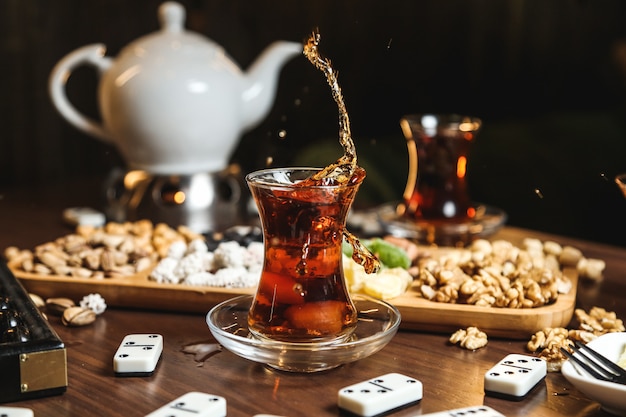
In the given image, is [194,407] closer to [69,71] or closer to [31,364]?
[31,364]

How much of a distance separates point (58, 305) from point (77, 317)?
0.20 ft

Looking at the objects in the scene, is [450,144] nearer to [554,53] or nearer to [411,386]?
[411,386]

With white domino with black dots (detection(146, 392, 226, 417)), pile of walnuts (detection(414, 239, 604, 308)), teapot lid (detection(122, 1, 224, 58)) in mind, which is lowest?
white domino with black dots (detection(146, 392, 226, 417))

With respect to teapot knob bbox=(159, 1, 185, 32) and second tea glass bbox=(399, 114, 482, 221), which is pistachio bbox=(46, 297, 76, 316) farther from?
teapot knob bbox=(159, 1, 185, 32)

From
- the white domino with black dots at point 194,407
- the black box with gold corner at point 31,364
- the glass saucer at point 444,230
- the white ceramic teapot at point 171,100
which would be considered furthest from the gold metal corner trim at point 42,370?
the white ceramic teapot at point 171,100

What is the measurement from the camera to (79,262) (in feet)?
3.92

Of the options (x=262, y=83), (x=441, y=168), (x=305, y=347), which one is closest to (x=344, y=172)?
(x=305, y=347)

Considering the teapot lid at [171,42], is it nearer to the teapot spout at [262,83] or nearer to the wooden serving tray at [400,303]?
the teapot spout at [262,83]

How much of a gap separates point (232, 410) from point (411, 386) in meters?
0.17

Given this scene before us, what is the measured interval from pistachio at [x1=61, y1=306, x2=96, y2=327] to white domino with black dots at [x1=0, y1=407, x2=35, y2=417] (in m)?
0.30

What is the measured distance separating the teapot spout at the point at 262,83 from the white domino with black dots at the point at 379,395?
1.01 meters

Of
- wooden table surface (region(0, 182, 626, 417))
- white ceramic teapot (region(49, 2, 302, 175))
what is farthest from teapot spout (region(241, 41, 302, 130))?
wooden table surface (region(0, 182, 626, 417))

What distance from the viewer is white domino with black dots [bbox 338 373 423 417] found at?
2.45ft

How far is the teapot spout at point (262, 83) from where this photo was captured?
172cm
